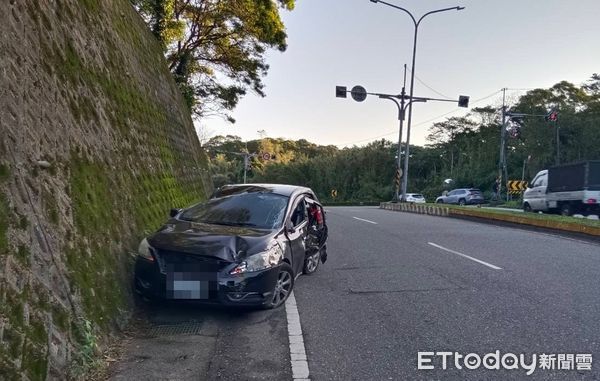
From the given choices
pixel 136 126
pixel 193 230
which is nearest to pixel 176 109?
pixel 136 126

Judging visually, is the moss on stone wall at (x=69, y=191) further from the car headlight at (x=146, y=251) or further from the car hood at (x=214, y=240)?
the car hood at (x=214, y=240)

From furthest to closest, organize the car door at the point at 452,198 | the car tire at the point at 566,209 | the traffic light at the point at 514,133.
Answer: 1. the car door at the point at 452,198
2. the traffic light at the point at 514,133
3. the car tire at the point at 566,209

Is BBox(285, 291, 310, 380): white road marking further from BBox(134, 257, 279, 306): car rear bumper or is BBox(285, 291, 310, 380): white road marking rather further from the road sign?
the road sign

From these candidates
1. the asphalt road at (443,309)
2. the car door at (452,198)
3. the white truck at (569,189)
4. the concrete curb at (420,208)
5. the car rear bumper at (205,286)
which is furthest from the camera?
the car door at (452,198)

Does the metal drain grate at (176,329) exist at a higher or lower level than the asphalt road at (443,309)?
lower

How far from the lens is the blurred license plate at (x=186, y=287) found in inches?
190

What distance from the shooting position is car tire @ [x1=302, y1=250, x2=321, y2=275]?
290 inches

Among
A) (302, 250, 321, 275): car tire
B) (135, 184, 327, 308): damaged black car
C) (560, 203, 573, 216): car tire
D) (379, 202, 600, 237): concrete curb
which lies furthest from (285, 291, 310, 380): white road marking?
(560, 203, 573, 216): car tire

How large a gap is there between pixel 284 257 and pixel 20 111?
312 centimetres

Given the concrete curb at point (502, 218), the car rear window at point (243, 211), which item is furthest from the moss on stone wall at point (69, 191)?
the concrete curb at point (502, 218)

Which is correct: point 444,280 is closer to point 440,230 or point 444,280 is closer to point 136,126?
point 136,126

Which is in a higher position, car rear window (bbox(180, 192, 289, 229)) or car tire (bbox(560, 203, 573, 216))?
car rear window (bbox(180, 192, 289, 229))

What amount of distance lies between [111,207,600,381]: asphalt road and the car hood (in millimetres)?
767

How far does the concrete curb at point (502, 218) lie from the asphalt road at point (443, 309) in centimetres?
365
